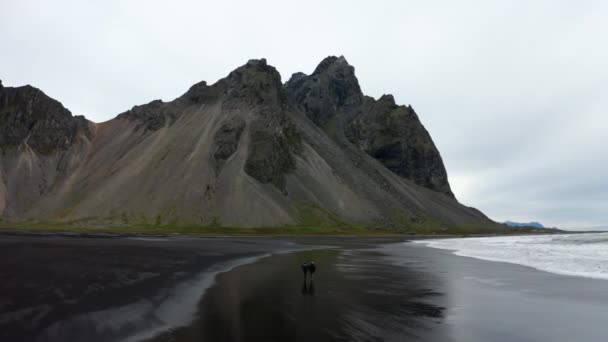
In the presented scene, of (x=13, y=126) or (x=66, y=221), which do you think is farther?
(x=13, y=126)

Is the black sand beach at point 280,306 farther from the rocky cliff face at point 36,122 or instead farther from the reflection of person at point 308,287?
the rocky cliff face at point 36,122

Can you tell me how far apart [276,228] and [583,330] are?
107m

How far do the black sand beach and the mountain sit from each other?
9594 cm

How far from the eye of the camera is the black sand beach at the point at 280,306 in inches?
489

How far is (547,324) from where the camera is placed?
14289 mm

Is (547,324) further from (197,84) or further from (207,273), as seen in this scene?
(197,84)

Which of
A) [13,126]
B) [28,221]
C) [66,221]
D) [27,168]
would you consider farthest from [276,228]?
[13,126]

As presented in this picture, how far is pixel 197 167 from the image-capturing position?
140 metres

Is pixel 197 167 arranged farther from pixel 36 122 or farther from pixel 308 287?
pixel 308 287

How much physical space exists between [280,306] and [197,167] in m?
128

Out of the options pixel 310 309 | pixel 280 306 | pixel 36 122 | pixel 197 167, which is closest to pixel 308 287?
pixel 280 306

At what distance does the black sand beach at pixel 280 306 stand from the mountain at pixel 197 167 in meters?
95.9

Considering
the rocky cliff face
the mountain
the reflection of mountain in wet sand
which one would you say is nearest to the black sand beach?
the reflection of mountain in wet sand

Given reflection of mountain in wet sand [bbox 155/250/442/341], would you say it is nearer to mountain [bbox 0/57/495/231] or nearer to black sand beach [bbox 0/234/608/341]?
black sand beach [bbox 0/234/608/341]
